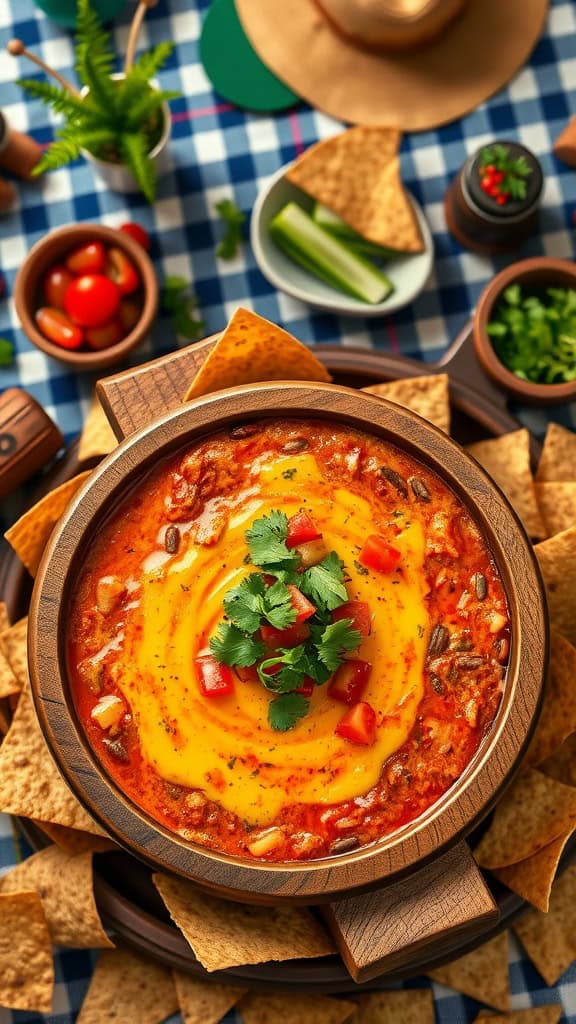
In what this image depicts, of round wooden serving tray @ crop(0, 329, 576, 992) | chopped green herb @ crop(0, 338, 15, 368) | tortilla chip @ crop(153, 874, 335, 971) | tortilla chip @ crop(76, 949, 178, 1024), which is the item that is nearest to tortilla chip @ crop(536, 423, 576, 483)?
round wooden serving tray @ crop(0, 329, 576, 992)

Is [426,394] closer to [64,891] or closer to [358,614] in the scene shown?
[358,614]

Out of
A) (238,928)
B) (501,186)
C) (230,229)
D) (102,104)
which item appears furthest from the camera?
(230,229)

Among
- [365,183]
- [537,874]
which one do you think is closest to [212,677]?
[537,874]

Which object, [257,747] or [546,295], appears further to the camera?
[546,295]

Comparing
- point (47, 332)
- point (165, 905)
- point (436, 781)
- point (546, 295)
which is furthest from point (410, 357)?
point (165, 905)

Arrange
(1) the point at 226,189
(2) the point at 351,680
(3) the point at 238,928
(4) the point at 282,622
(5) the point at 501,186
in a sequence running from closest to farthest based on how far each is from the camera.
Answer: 1. (4) the point at 282,622
2. (2) the point at 351,680
3. (3) the point at 238,928
4. (5) the point at 501,186
5. (1) the point at 226,189

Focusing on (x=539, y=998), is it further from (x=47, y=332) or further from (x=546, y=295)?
(x=47, y=332)

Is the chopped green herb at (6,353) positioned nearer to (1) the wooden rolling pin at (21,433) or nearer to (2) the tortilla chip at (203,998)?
(1) the wooden rolling pin at (21,433)
